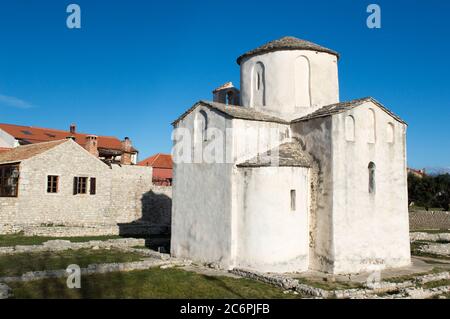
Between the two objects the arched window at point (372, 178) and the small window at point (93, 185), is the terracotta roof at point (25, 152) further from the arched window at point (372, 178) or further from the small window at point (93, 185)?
the arched window at point (372, 178)

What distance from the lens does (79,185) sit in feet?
91.1

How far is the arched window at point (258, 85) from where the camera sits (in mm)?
17203

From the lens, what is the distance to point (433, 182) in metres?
53.5

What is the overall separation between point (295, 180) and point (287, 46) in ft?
18.8

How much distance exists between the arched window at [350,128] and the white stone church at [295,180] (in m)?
0.04

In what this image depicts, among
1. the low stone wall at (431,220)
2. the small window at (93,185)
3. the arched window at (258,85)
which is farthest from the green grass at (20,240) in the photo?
the low stone wall at (431,220)

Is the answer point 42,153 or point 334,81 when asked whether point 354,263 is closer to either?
point 334,81

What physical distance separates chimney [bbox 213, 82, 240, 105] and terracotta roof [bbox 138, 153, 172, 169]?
2973 cm

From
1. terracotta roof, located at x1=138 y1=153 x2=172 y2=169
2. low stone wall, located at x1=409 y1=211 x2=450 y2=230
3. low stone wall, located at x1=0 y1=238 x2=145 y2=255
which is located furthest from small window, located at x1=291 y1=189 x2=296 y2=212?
terracotta roof, located at x1=138 y1=153 x2=172 y2=169

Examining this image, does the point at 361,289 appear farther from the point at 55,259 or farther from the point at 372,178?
→ the point at 55,259

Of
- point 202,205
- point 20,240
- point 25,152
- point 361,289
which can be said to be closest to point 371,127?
point 361,289

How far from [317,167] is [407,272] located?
15.8 ft
